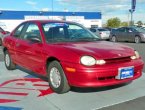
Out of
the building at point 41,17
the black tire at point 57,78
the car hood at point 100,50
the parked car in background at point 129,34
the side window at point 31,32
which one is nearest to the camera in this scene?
the car hood at point 100,50

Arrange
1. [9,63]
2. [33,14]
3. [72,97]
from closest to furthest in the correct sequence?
[72,97] < [9,63] < [33,14]

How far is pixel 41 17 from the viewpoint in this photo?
4719 centimetres

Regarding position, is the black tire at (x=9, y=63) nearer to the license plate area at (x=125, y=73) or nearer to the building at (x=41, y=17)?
the license plate area at (x=125, y=73)

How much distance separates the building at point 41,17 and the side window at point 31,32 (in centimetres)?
3637

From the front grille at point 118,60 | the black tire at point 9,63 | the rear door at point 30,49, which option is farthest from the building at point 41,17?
the front grille at point 118,60

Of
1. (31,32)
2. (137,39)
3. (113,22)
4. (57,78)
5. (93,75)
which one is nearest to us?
(93,75)

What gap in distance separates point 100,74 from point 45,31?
6.06ft

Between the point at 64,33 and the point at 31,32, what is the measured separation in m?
0.93

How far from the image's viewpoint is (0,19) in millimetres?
42906

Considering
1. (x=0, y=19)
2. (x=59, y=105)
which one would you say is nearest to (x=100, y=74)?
(x=59, y=105)

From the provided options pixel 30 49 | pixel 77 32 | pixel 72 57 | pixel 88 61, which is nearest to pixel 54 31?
pixel 77 32

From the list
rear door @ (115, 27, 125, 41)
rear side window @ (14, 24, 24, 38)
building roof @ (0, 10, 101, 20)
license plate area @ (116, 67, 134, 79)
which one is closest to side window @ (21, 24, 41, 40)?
rear side window @ (14, 24, 24, 38)

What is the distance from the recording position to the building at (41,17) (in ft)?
143

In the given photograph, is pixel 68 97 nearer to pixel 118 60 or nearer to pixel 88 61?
pixel 88 61
